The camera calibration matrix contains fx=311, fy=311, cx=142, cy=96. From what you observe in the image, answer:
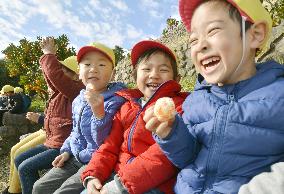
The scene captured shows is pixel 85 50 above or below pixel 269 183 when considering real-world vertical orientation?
above

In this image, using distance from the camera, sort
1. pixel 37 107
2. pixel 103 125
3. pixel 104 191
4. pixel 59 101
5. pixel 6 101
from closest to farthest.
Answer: pixel 104 191
pixel 103 125
pixel 59 101
pixel 6 101
pixel 37 107

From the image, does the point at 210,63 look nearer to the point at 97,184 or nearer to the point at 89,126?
the point at 97,184

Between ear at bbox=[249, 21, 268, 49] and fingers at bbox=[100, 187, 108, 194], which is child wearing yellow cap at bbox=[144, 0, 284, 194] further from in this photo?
fingers at bbox=[100, 187, 108, 194]

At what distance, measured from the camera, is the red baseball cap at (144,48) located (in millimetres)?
2466

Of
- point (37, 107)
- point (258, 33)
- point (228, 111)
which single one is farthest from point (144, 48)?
point (37, 107)

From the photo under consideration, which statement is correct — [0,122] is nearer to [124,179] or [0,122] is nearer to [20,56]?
[124,179]

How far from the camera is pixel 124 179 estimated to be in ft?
6.39

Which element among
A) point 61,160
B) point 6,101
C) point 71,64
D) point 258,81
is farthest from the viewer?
point 6,101

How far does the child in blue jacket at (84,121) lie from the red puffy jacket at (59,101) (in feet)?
1.31

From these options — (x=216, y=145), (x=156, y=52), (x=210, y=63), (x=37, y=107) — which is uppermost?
(x=37, y=107)

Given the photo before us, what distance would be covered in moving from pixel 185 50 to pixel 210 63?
451 inches

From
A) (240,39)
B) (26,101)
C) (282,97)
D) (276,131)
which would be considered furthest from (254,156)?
(26,101)

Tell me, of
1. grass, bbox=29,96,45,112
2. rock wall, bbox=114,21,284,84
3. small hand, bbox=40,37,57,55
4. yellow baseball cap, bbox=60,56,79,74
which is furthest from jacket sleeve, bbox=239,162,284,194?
grass, bbox=29,96,45,112

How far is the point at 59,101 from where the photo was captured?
3666 millimetres
